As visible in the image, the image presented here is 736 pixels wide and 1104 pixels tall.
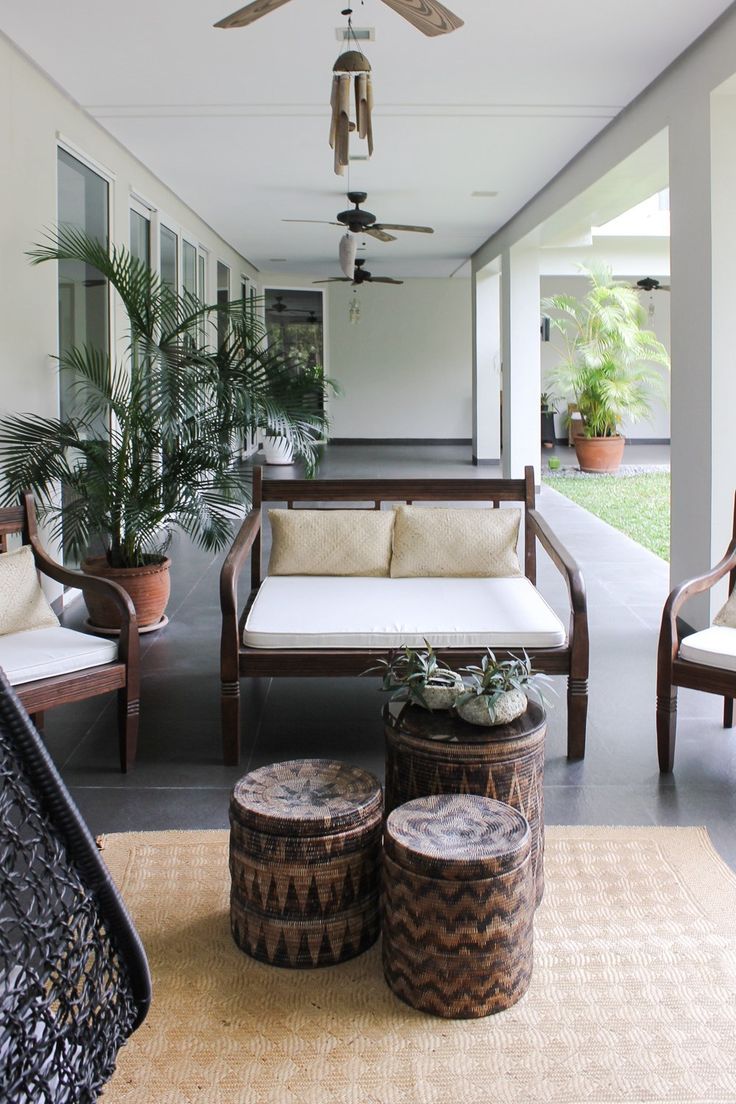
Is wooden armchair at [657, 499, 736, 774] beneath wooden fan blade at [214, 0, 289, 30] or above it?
beneath

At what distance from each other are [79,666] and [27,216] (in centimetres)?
297

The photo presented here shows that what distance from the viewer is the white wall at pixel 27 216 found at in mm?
5180

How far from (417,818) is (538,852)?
0.42 meters

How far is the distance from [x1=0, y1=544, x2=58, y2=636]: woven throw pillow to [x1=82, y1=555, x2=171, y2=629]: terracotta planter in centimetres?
148

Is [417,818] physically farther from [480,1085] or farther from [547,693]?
[547,693]

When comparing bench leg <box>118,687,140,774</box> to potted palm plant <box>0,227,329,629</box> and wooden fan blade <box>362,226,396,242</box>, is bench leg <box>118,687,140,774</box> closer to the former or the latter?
potted palm plant <box>0,227,329,629</box>

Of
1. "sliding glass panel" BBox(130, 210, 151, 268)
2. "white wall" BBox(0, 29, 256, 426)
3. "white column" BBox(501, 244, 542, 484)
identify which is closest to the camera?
"white wall" BBox(0, 29, 256, 426)

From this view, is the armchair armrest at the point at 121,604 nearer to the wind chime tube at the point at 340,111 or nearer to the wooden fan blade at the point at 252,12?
the wind chime tube at the point at 340,111

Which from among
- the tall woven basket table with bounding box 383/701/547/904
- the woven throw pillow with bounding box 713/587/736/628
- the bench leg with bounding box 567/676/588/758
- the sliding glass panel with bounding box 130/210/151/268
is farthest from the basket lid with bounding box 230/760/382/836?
the sliding glass panel with bounding box 130/210/151/268

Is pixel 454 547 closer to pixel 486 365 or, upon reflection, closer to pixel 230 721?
pixel 230 721

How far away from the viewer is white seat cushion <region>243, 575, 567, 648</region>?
367 cm

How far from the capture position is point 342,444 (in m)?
18.2

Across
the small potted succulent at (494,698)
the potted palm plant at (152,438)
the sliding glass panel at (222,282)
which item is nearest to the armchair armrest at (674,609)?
the small potted succulent at (494,698)

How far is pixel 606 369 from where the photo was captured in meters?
13.8
